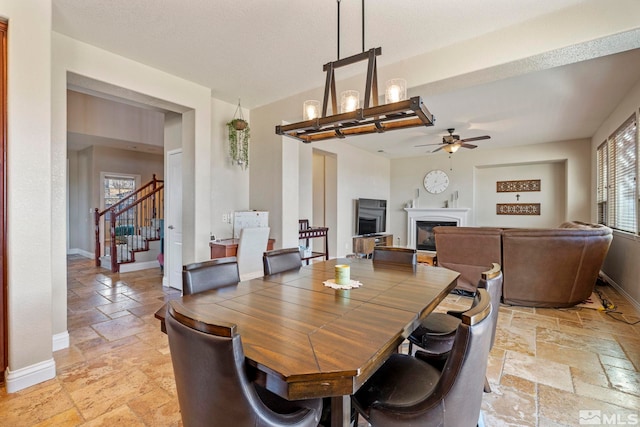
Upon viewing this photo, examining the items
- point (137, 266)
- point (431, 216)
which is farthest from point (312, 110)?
point (431, 216)

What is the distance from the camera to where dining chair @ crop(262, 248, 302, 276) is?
2369mm

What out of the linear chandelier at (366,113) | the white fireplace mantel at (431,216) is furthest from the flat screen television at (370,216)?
the linear chandelier at (366,113)

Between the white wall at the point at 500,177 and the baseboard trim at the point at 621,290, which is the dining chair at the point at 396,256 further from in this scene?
the white wall at the point at 500,177

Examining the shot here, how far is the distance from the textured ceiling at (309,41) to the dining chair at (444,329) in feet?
6.70

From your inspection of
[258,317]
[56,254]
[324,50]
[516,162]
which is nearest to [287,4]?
[324,50]

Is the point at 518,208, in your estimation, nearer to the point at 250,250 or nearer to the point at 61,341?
the point at 250,250

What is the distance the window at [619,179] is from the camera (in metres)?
3.72

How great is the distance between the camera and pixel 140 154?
26.4 ft

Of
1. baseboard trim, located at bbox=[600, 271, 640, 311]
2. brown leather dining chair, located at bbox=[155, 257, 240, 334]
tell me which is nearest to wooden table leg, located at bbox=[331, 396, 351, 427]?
brown leather dining chair, located at bbox=[155, 257, 240, 334]

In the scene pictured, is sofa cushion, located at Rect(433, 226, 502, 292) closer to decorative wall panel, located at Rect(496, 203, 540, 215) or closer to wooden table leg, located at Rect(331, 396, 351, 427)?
wooden table leg, located at Rect(331, 396, 351, 427)

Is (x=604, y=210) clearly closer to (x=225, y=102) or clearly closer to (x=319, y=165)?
(x=319, y=165)

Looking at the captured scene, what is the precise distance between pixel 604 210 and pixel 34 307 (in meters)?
7.73

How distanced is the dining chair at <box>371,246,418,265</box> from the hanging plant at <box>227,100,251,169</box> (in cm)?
265

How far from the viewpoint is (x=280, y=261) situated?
2.48 metres
